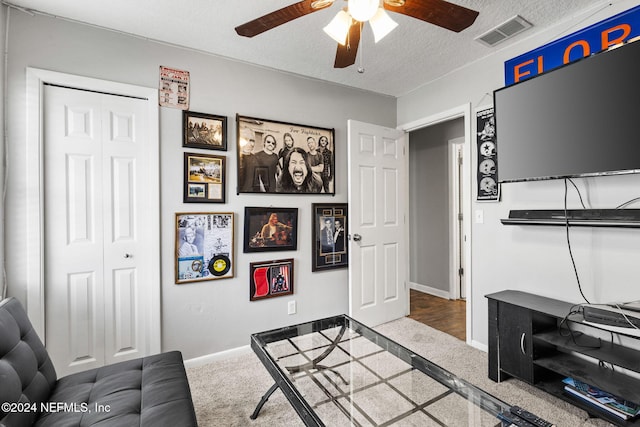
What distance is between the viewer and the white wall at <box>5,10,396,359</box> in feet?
6.31

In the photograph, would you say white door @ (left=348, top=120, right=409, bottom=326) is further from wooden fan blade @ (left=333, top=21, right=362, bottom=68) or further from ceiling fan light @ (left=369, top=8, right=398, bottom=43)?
ceiling fan light @ (left=369, top=8, right=398, bottom=43)

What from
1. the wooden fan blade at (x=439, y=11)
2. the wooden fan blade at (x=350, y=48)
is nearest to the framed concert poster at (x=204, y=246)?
the wooden fan blade at (x=350, y=48)

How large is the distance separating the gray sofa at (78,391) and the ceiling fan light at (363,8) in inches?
70.2

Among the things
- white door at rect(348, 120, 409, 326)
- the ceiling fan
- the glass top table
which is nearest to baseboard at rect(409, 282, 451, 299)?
white door at rect(348, 120, 409, 326)

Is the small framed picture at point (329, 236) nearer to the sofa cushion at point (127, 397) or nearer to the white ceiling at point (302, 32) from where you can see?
the white ceiling at point (302, 32)

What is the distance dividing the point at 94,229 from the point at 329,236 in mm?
1899

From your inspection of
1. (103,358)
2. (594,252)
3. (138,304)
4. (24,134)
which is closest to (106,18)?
(24,134)

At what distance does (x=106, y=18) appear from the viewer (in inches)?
80.4

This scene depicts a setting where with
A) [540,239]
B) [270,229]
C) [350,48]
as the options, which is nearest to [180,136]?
[270,229]

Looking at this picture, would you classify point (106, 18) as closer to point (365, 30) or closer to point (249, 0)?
point (249, 0)

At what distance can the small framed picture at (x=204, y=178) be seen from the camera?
2.40 metres

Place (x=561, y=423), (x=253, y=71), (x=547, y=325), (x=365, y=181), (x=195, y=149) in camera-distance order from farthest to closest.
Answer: (x=365, y=181) < (x=253, y=71) < (x=195, y=149) < (x=547, y=325) < (x=561, y=423)

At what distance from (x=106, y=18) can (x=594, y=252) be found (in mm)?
3497

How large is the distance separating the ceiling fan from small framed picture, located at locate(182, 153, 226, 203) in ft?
3.73
